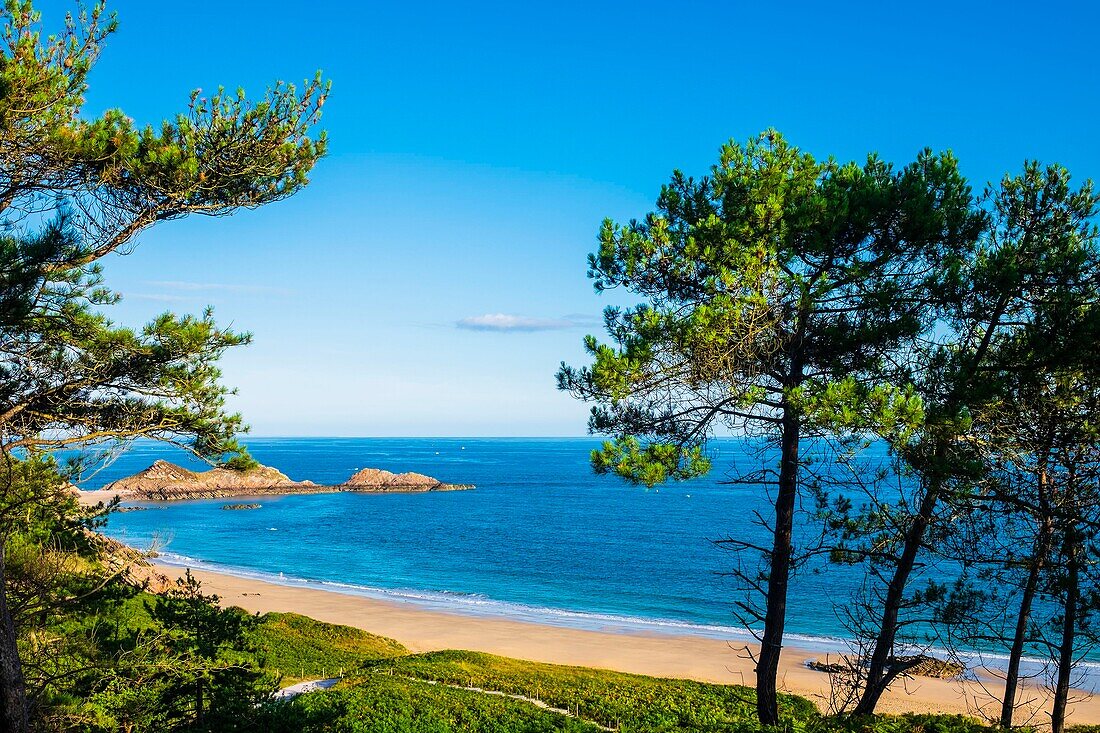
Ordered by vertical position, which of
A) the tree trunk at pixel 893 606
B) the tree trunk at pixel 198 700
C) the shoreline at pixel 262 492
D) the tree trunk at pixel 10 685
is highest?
the tree trunk at pixel 893 606

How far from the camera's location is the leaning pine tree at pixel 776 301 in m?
9.54

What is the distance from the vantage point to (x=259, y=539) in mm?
67812

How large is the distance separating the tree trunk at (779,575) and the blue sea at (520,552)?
7543 mm

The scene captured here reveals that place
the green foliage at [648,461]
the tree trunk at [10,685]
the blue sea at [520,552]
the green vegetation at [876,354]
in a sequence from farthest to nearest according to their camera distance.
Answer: the blue sea at [520,552], the green foliage at [648,461], the green vegetation at [876,354], the tree trunk at [10,685]

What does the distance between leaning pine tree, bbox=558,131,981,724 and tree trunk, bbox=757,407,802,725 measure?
0.02 metres

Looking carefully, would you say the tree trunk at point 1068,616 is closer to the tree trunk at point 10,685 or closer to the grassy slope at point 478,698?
the grassy slope at point 478,698

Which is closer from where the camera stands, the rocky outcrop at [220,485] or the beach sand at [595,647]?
the beach sand at [595,647]

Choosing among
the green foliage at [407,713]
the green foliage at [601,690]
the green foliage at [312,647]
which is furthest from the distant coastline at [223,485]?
the green foliage at [407,713]

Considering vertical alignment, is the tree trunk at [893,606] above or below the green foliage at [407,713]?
above

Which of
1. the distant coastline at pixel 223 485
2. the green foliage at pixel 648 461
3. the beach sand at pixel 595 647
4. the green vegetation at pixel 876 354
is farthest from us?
the distant coastline at pixel 223 485

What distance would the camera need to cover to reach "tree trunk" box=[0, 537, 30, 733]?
7.41 meters

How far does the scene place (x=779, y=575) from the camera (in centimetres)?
1001

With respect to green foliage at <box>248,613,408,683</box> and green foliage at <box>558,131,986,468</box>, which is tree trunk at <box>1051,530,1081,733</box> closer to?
green foliage at <box>558,131,986,468</box>

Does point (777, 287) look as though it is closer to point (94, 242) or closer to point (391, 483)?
point (94, 242)
